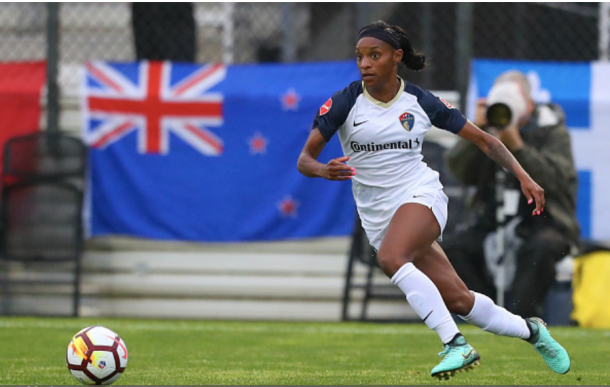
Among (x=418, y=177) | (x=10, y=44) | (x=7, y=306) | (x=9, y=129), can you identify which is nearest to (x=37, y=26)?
(x=10, y=44)

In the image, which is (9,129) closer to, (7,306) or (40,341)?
(7,306)

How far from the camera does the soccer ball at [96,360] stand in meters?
4.86

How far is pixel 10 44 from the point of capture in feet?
34.7

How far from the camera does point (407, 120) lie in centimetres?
534

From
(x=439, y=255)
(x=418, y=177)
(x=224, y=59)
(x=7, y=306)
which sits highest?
(x=224, y=59)

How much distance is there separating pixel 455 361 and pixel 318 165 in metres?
1.14

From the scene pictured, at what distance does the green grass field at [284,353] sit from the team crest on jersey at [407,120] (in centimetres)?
131

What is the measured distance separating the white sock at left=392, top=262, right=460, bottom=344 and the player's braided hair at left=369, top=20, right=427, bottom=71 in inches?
46.3

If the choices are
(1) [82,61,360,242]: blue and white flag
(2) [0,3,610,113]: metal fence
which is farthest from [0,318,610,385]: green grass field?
(2) [0,3,610,113]: metal fence

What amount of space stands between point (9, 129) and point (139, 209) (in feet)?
4.70

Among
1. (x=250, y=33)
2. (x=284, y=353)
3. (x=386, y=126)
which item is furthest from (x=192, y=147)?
(x=386, y=126)

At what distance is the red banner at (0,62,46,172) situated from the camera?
31.7ft

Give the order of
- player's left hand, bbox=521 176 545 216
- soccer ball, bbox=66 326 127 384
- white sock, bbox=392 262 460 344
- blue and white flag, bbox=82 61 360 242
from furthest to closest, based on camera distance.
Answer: blue and white flag, bbox=82 61 360 242
player's left hand, bbox=521 176 545 216
white sock, bbox=392 262 460 344
soccer ball, bbox=66 326 127 384

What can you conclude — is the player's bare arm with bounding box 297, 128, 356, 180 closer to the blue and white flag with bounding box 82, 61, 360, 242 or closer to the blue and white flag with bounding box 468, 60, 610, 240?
the blue and white flag with bounding box 82, 61, 360, 242
